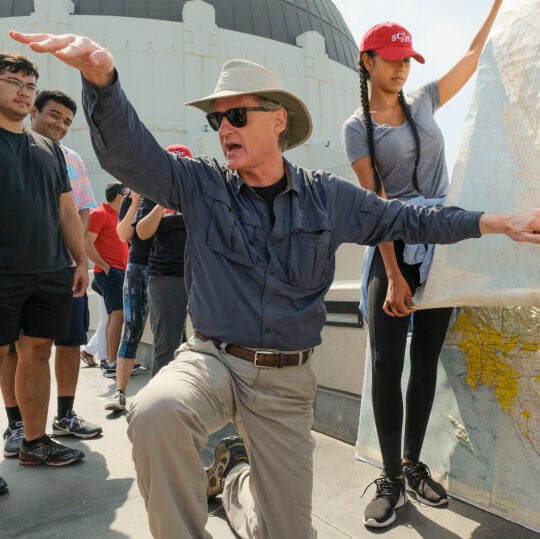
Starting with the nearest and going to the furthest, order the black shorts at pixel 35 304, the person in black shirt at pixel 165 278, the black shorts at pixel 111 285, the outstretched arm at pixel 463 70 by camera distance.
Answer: the outstretched arm at pixel 463 70 → the black shorts at pixel 35 304 → the person in black shirt at pixel 165 278 → the black shorts at pixel 111 285

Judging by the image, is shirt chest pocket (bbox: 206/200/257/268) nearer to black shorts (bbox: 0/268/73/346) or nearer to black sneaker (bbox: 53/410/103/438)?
black shorts (bbox: 0/268/73/346)

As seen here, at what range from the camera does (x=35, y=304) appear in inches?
124

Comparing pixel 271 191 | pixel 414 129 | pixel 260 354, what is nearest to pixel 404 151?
pixel 414 129

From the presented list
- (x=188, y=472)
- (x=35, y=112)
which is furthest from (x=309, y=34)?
(x=188, y=472)

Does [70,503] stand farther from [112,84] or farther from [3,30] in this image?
[3,30]

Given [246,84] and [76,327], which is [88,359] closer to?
[76,327]

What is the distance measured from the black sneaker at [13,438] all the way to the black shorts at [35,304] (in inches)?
27.0

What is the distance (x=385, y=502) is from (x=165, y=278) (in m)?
2.01

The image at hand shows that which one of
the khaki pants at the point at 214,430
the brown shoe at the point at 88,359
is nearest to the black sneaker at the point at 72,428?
the khaki pants at the point at 214,430

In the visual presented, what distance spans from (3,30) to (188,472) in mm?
33613

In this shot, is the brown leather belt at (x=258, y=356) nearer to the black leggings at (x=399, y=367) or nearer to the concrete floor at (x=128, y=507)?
the black leggings at (x=399, y=367)

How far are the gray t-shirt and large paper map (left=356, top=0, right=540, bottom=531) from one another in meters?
0.19

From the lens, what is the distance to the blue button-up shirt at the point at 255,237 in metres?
1.97

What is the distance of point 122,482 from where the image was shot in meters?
2.93
